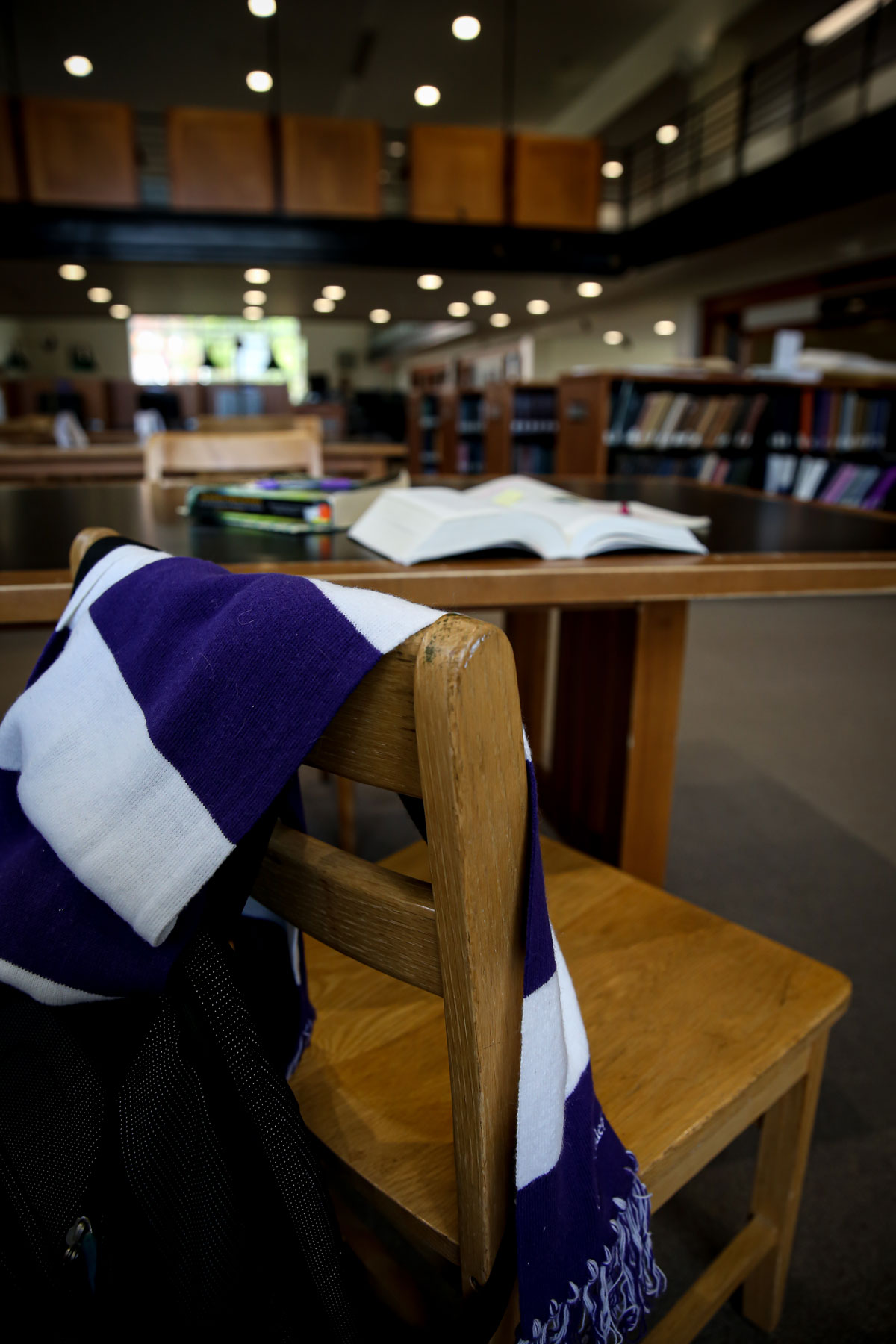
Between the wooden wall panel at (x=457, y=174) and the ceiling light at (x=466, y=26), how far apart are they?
1255 mm

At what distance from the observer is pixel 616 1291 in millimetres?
470

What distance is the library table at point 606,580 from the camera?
0.76 metres

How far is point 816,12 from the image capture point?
7.29m

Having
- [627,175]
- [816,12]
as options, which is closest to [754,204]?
[816,12]

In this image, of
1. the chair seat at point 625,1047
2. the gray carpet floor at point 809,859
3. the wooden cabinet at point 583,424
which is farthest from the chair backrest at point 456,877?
the wooden cabinet at point 583,424

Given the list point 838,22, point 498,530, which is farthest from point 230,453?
point 838,22

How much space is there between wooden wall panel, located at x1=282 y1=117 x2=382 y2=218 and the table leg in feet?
21.0

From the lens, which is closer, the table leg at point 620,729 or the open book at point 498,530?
the open book at point 498,530

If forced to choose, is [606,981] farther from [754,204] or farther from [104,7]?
[104,7]

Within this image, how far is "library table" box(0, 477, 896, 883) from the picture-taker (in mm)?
762

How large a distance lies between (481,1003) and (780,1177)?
68 cm

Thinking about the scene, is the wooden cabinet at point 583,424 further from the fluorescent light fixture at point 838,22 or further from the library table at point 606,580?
the fluorescent light fixture at point 838,22

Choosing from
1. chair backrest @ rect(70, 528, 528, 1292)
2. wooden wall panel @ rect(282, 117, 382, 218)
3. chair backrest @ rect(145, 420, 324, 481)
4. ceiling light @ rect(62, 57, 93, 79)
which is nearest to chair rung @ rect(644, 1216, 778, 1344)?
chair backrest @ rect(70, 528, 528, 1292)

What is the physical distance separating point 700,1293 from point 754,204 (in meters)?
7.32
